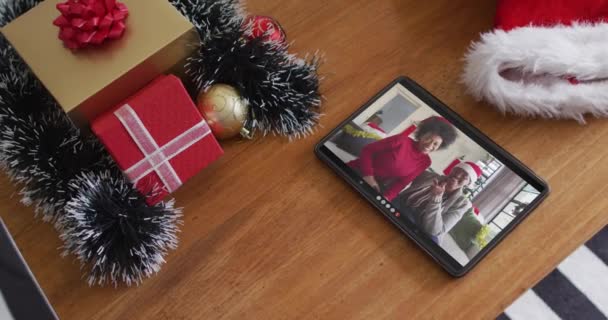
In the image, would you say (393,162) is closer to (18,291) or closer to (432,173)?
(432,173)

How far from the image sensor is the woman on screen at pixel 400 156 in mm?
573

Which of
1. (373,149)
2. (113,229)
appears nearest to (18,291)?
(113,229)

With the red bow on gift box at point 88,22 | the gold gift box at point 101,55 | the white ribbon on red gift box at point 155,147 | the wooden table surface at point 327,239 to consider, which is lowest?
the wooden table surface at point 327,239

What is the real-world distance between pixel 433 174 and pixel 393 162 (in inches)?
1.7

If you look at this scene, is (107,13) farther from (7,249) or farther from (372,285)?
(372,285)

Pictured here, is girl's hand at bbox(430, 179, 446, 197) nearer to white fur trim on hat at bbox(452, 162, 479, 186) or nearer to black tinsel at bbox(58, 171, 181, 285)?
white fur trim on hat at bbox(452, 162, 479, 186)

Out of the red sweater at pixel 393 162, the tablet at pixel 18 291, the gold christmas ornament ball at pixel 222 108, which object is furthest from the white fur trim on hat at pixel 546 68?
the tablet at pixel 18 291

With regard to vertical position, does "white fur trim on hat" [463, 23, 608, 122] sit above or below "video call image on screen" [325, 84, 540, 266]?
above

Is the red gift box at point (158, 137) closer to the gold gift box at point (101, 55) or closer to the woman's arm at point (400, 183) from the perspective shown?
the gold gift box at point (101, 55)

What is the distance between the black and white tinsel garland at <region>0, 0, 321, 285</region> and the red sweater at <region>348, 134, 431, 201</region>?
75mm

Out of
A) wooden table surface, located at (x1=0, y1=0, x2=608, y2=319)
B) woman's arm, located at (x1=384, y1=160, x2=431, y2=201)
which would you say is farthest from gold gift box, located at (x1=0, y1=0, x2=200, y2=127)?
woman's arm, located at (x1=384, y1=160, x2=431, y2=201)

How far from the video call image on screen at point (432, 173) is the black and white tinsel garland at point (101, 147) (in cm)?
7

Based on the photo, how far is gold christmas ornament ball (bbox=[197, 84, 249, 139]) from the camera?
573 millimetres

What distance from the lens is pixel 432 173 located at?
1.88 ft
